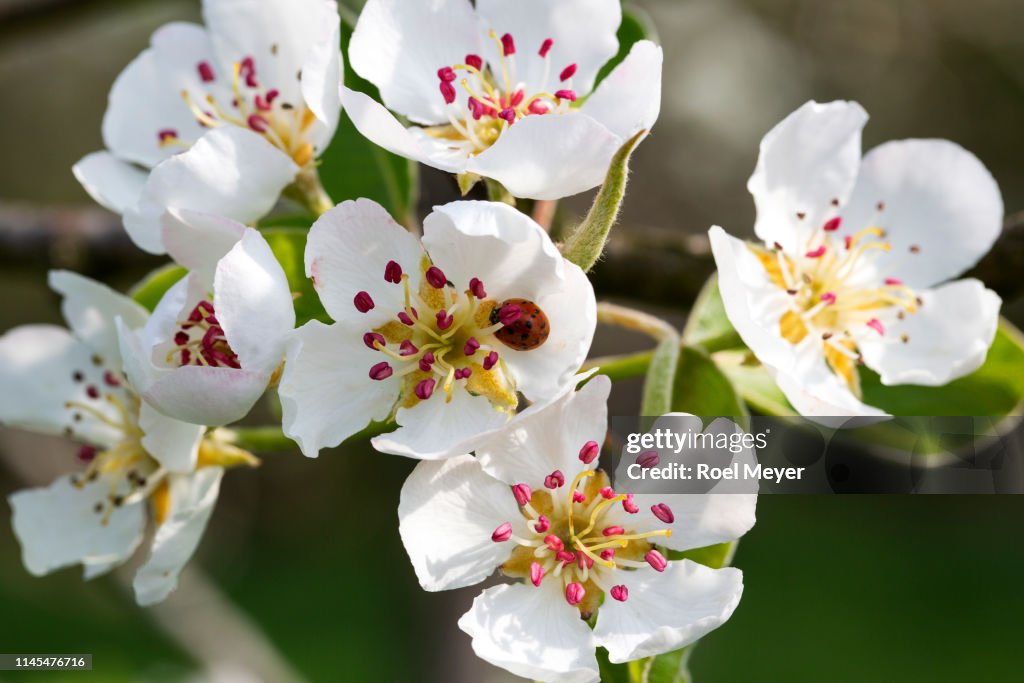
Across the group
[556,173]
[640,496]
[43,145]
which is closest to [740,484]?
[640,496]

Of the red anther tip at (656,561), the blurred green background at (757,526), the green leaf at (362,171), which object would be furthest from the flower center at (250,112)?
the blurred green background at (757,526)

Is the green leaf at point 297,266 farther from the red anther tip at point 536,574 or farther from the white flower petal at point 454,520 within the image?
the red anther tip at point 536,574

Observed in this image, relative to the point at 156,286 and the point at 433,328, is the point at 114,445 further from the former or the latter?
the point at 433,328

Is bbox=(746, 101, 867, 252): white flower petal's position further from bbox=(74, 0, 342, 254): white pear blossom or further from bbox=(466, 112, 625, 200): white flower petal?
bbox=(74, 0, 342, 254): white pear blossom

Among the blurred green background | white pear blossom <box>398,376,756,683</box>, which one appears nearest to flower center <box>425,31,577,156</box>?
white pear blossom <box>398,376,756,683</box>

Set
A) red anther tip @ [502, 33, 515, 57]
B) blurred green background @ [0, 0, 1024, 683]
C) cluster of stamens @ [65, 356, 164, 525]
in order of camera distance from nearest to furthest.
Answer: red anther tip @ [502, 33, 515, 57]
cluster of stamens @ [65, 356, 164, 525]
blurred green background @ [0, 0, 1024, 683]

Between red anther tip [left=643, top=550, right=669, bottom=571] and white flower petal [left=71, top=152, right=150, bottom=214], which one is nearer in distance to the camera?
red anther tip [left=643, top=550, right=669, bottom=571]

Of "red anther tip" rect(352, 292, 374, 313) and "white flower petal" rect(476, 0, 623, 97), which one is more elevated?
"white flower petal" rect(476, 0, 623, 97)
